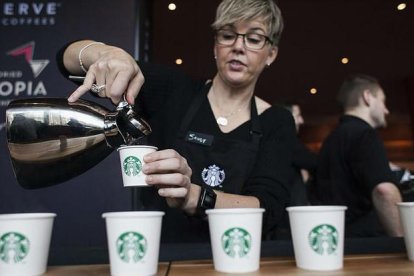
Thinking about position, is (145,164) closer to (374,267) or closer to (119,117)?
(119,117)

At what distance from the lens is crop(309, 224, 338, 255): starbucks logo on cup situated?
73cm

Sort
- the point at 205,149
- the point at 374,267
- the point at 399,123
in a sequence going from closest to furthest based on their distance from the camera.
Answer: the point at 374,267
the point at 205,149
the point at 399,123

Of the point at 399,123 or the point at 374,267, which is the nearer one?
the point at 374,267

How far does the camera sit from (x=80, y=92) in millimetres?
874

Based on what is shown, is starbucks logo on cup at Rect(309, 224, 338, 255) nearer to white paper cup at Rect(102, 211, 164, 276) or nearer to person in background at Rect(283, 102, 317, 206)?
white paper cup at Rect(102, 211, 164, 276)

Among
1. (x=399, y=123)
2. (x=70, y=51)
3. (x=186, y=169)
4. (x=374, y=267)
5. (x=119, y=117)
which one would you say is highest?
(x=399, y=123)

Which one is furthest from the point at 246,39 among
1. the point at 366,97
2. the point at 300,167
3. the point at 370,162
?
the point at 300,167

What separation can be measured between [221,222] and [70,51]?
2.30 ft

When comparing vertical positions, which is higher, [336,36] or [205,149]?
[336,36]

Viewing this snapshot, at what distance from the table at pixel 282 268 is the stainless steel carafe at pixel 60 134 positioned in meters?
0.21

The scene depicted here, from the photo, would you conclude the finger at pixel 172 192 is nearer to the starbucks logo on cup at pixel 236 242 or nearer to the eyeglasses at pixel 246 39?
the starbucks logo on cup at pixel 236 242

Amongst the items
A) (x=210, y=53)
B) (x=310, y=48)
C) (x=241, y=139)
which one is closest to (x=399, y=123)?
(x=310, y=48)

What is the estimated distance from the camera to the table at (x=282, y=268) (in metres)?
0.71

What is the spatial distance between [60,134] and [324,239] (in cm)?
58
